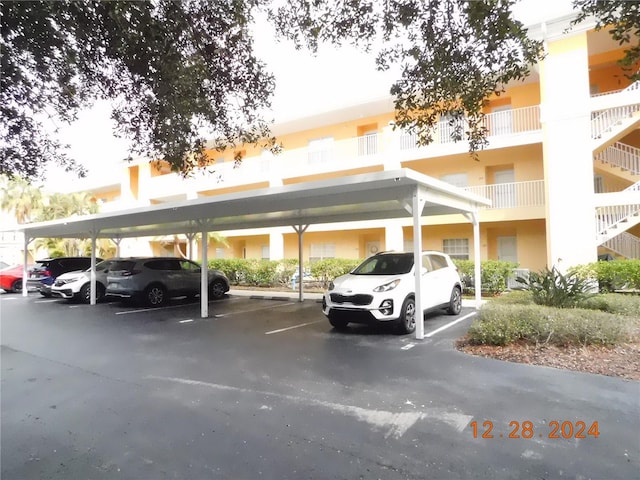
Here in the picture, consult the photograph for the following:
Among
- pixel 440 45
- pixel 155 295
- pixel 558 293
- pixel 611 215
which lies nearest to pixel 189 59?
pixel 440 45

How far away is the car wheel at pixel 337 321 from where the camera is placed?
806 cm

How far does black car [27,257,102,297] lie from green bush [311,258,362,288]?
32.2 feet

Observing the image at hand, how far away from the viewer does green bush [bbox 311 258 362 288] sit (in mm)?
16891

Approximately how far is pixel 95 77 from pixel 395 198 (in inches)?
214

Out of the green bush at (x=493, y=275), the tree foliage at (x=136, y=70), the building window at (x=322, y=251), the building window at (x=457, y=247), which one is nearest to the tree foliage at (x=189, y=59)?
the tree foliage at (x=136, y=70)

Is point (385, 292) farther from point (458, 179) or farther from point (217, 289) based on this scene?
point (458, 179)

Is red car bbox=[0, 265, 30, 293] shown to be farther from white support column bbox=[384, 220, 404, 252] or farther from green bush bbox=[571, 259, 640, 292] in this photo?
green bush bbox=[571, 259, 640, 292]

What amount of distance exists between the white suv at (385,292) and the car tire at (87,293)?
10.7m

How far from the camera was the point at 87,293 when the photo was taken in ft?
47.6

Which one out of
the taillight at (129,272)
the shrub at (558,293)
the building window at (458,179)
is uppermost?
the building window at (458,179)

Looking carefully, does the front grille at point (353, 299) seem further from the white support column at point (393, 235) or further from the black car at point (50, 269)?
the black car at point (50, 269)

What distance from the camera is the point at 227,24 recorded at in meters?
5.63

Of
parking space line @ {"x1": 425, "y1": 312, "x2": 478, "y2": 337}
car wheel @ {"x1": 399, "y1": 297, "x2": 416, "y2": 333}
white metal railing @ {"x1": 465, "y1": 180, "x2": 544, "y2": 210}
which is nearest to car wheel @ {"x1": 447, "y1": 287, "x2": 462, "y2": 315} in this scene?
parking space line @ {"x1": 425, "y1": 312, "x2": 478, "y2": 337}

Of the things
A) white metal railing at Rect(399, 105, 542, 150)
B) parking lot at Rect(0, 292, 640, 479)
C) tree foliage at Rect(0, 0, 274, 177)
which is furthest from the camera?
white metal railing at Rect(399, 105, 542, 150)
